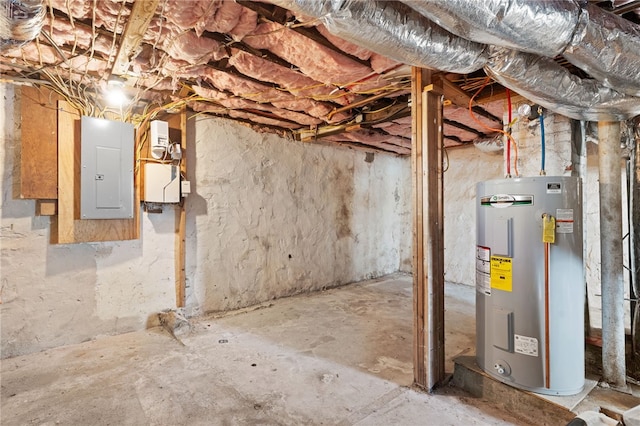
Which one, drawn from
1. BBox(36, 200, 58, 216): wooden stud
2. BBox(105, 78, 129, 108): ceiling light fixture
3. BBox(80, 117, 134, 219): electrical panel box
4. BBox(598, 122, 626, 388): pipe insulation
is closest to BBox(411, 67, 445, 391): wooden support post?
BBox(598, 122, 626, 388): pipe insulation

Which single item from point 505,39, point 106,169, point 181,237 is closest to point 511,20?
point 505,39

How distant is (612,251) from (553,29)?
1.38 metres

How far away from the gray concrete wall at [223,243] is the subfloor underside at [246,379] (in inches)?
10.4

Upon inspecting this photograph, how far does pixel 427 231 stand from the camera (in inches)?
75.1

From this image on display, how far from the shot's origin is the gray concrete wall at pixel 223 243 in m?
2.39

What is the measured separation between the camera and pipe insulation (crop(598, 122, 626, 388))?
1813 millimetres

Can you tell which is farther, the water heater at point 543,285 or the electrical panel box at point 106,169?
the electrical panel box at point 106,169

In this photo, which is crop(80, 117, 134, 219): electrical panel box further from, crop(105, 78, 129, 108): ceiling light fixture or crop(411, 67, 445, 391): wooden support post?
crop(411, 67, 445, 391): wooden support post

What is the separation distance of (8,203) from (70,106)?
85cm

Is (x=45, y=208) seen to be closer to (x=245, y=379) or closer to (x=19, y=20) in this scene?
(x=19, y=20)

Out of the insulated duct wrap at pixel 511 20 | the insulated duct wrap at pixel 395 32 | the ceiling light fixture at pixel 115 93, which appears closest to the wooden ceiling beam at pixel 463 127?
the insulated duct wrap at pixel 395 32

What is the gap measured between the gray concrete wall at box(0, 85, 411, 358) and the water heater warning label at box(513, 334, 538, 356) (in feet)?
8.78

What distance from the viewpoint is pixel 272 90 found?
8.50ft

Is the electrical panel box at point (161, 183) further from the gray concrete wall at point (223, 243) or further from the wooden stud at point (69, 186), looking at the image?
the wooden stud at point (69, 186)
